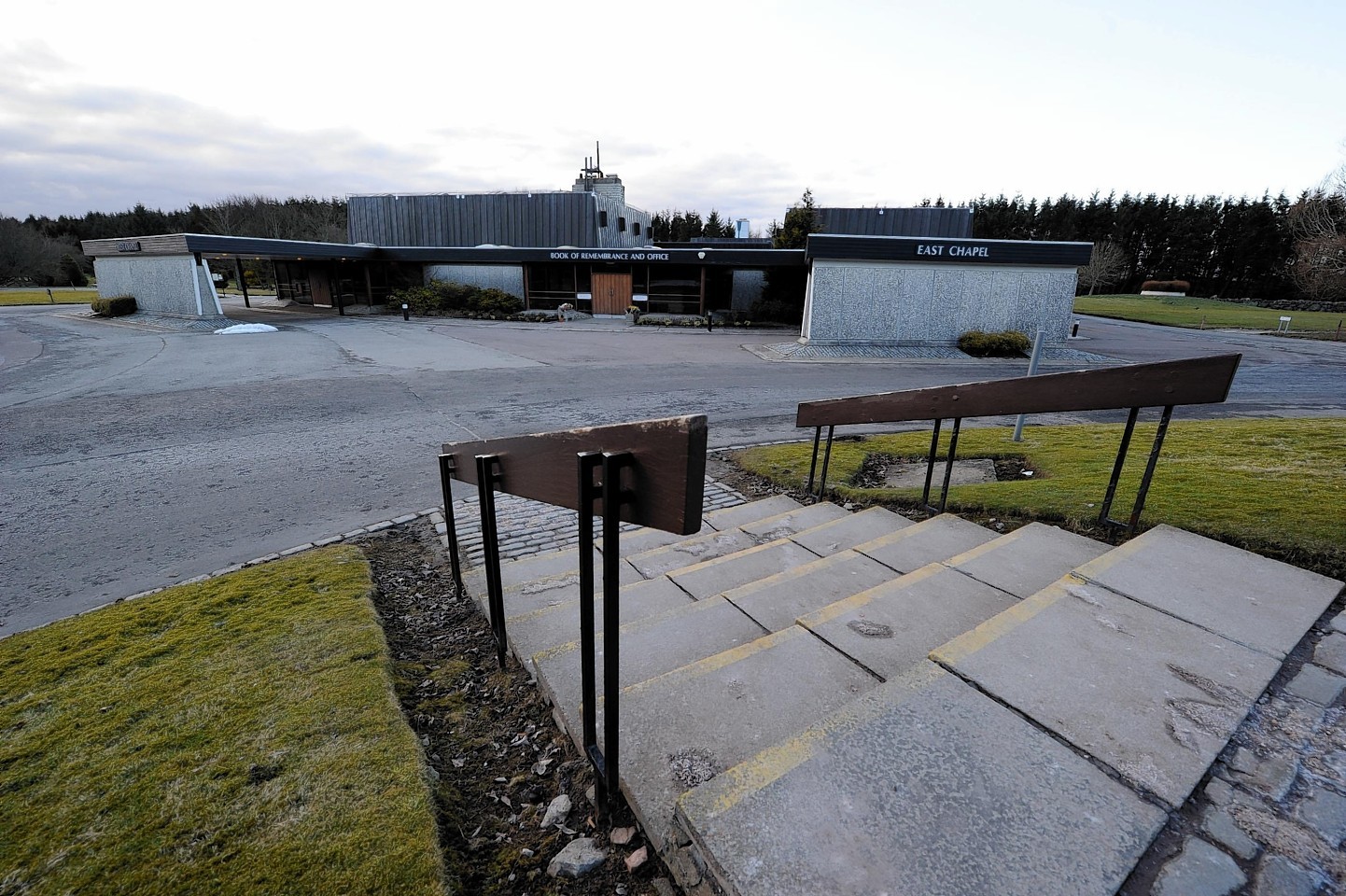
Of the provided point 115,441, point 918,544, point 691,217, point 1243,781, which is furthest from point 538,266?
point 691,217

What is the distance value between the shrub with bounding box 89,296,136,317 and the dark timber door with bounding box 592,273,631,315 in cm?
2103

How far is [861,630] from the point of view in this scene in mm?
2459

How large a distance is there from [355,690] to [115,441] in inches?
342

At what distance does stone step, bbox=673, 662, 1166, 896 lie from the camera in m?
1.31

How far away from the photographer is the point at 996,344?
1909 cm

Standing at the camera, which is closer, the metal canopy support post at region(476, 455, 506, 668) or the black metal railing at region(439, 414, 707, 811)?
the black metal railing at region(439, 414, 707, 811)

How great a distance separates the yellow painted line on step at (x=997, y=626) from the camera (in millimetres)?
2066

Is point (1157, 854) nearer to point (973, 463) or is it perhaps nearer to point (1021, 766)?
point (1021, 766)

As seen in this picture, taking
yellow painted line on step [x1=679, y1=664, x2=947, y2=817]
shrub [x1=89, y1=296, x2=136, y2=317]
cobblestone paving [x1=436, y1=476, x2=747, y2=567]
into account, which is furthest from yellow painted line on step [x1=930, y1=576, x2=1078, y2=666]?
shrub [x1=89, y1=296, x2=136, y2=317]

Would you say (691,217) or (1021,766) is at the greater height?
(691,217)

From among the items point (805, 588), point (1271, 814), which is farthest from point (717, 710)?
point (1271, 814)

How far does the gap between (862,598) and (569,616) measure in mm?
1479

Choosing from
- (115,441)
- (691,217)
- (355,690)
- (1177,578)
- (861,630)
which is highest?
(691,217)

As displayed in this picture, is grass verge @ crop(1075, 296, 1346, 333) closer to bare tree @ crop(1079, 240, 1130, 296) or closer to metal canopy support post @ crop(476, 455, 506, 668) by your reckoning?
bare tree @ crop(1079, 240, 1130, 296)
